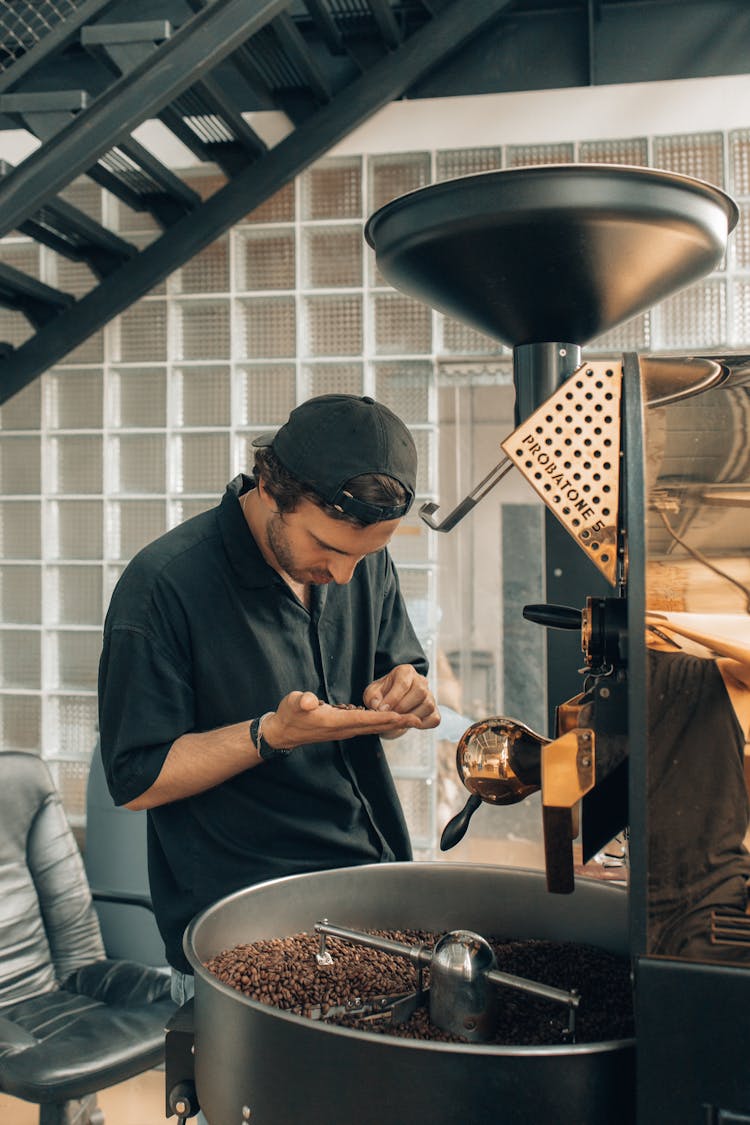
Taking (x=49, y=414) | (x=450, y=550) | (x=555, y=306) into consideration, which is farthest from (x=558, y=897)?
(x=49, y=414)

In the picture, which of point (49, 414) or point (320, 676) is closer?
point (320, 676)

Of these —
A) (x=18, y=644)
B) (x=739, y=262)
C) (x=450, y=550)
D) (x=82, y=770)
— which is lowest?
(x=82, y=770)

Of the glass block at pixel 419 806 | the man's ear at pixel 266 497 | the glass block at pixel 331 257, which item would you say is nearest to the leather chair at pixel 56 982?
the glass block at pixel 419 806

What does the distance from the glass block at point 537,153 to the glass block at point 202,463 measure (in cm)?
122

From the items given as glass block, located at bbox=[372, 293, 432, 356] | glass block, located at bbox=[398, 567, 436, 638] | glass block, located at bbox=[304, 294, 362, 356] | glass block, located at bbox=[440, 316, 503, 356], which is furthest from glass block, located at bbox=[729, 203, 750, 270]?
glass block, located at bbox=[398, 567, 436, 638]

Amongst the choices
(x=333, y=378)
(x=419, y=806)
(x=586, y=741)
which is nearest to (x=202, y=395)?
(x=333, y=378)

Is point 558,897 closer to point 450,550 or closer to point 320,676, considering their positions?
point 320,676

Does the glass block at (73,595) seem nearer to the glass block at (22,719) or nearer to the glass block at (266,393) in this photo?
the glass block at (22,719)

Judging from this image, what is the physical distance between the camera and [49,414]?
10.5ft

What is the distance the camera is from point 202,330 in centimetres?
313

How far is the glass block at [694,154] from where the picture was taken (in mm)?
2854

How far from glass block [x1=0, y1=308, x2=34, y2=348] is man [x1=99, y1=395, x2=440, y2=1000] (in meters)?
1.99

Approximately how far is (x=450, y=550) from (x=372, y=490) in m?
1.86

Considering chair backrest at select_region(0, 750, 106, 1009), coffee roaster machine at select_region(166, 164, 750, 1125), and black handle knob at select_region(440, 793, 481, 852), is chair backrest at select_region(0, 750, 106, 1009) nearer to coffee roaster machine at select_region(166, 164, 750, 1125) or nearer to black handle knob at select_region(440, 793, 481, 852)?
coffee roaster machine at select_region(166, 164, 750, 1125)
